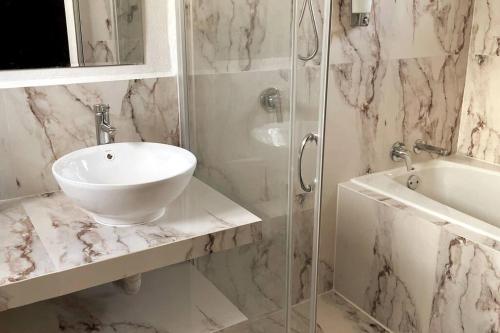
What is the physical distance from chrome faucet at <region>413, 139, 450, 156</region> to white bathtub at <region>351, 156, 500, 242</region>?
0.09 m

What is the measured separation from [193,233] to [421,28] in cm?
159

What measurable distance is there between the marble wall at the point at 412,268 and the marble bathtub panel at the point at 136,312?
0.80m

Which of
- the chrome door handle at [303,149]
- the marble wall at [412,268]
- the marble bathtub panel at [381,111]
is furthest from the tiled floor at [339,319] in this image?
the chrome door handle at [303,149]

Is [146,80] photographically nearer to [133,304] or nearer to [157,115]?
[157,115]

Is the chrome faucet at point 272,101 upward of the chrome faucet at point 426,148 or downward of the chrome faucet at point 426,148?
upward

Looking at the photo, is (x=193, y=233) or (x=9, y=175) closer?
(x=193, y=233)

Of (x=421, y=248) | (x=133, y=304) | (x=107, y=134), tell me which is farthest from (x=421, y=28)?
(x=133, y=304)

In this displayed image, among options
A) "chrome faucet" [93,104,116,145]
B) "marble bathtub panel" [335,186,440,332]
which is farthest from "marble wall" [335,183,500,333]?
Result: "chrome faucet" [93,104,116,145]

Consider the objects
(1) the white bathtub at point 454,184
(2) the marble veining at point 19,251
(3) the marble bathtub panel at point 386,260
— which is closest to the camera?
(2) the marble veining at point 19,251

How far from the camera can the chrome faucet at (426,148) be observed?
243cm

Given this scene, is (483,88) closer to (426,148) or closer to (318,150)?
(426,148)

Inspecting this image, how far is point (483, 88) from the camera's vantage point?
8.32ft

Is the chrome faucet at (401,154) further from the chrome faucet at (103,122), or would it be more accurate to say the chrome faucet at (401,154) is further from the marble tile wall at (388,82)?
the chrome faucet at (103,122)

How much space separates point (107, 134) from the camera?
1.72 metres
